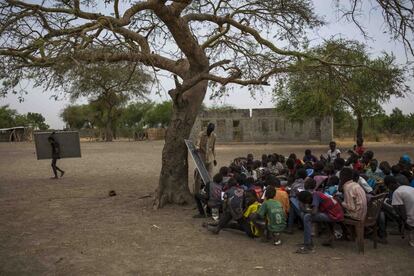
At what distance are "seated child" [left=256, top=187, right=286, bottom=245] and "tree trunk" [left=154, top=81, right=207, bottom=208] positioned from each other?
321 cm

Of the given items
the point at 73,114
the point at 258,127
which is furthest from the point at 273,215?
the point at 73,114

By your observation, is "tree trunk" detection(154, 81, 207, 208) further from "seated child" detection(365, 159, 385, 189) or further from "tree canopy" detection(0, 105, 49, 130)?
"tree canopy" detection(0, 105, 49, 130)

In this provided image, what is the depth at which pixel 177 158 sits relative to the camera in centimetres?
896

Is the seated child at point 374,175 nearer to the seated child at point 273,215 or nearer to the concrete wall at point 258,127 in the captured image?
the seated child at point 273,215

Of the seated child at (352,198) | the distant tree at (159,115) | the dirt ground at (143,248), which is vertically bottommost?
the dirt ground at (143,248)

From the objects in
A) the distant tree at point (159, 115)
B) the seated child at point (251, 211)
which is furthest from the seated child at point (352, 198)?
the distant tree at point (159, 115)

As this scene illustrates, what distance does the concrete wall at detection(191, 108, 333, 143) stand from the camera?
129 ft

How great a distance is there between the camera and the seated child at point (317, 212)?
5613mm

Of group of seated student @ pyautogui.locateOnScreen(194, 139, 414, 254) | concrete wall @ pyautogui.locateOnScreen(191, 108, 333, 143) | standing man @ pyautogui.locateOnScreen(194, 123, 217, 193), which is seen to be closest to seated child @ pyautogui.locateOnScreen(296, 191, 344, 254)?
group of seated student @ pyautogui.locateOnScreen(194, 139, 414, 254)

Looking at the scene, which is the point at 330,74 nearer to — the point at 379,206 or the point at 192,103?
the point at 192,103

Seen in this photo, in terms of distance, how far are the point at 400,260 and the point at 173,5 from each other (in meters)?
5.82

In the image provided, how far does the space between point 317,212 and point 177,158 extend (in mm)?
3934

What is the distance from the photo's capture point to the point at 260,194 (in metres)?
6.90

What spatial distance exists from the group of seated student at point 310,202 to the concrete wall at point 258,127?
31261 millimetres
